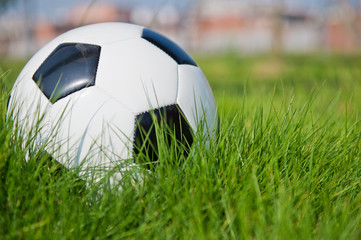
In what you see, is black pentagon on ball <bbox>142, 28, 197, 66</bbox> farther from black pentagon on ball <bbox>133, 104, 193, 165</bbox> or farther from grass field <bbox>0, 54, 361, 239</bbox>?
grass field <bbox>0, 54, 361, 239</bbox>

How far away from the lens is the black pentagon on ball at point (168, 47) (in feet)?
6.31

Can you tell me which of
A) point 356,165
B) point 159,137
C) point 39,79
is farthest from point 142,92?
point 356,165

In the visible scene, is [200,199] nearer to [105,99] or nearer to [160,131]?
[160,131]

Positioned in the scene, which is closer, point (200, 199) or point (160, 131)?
point (200, 199)

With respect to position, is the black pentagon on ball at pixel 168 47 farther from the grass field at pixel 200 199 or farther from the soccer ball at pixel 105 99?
the grass field at pixel 200 199

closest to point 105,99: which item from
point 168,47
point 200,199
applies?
point 168,47

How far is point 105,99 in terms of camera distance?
5.41ft

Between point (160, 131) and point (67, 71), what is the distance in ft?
1.76

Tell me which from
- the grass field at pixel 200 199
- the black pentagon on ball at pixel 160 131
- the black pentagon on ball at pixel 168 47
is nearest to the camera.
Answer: the grass field at pixel 200 199

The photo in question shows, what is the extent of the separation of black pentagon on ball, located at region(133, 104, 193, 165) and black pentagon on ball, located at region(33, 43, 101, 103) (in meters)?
0.31

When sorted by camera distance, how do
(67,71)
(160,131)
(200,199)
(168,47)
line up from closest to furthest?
1. (200,199)
2. (160,131)
3. (67,71)
4. (168,47)

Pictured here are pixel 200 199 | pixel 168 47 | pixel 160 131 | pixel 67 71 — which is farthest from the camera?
pixel 168 47

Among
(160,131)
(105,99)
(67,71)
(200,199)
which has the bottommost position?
(200,199)

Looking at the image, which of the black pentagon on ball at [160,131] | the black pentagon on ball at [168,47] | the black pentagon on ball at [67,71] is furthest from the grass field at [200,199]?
the black pentagon on ball at [168,47]
